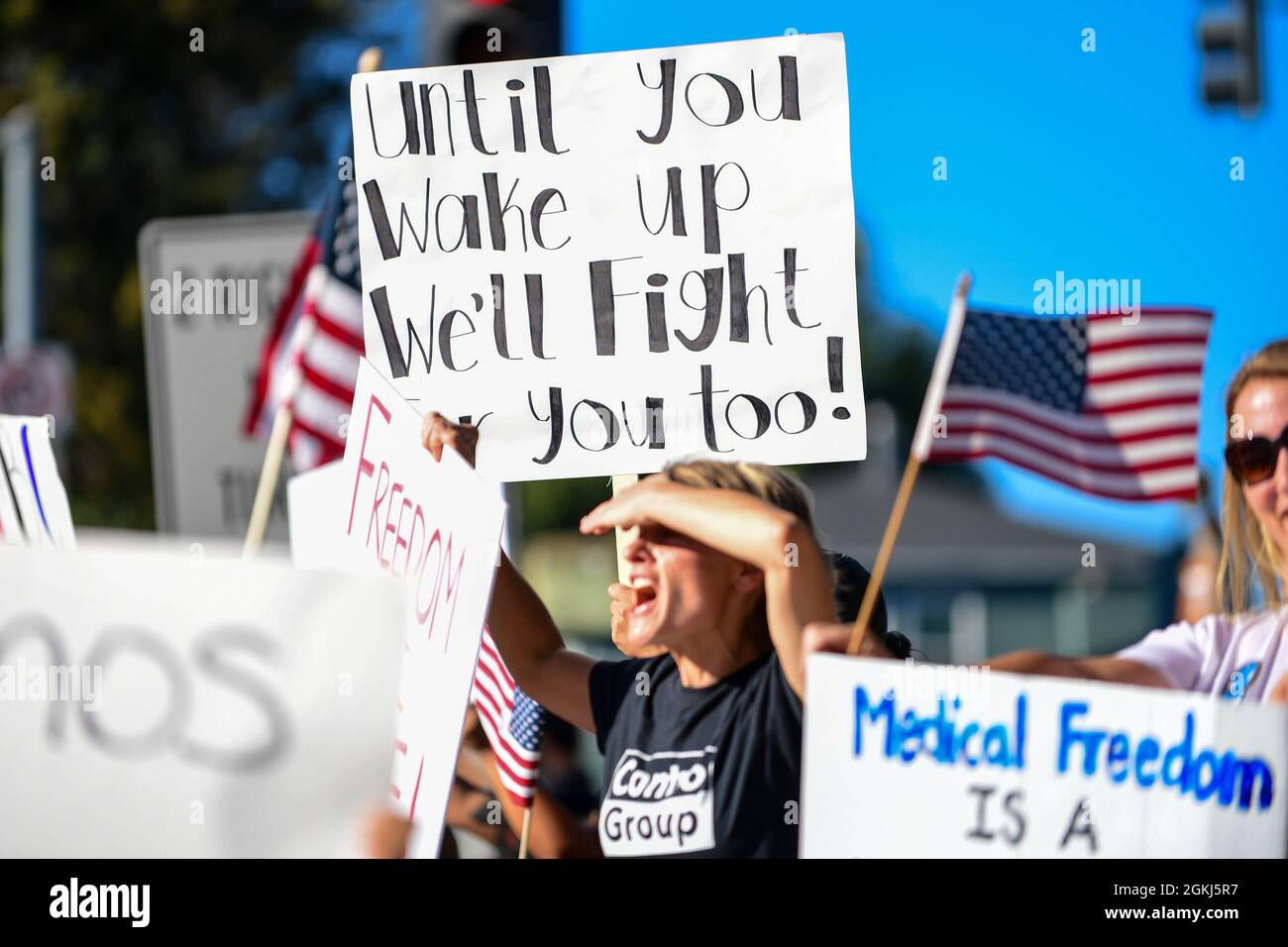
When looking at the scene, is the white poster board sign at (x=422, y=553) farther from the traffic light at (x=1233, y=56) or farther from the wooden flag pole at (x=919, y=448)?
the traffic light at (x=1233, y=56)

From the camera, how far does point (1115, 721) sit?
3164 mm

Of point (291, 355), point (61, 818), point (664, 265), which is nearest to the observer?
point (61, 818)

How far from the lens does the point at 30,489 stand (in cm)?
365

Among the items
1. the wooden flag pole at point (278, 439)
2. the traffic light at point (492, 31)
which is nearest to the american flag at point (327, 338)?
the wooden flag pole at point (278, 439)

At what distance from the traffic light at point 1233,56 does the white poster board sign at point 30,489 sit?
4.16 meters

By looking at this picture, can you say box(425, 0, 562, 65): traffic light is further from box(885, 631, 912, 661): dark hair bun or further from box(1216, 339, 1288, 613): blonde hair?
box(1216, 339, 1288, 613): blonde hair

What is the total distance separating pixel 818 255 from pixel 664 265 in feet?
0.98

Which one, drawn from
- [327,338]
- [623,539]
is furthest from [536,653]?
[327,338]

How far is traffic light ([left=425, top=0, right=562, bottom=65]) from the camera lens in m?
3.88

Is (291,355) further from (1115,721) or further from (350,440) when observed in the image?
(1115,721)

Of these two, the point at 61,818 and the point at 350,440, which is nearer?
the point at 61,818

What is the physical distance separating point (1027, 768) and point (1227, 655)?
0.41 meters

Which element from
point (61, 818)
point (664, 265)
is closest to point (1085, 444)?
point (664, 265)

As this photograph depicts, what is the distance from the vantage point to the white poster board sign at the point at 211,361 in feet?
17.6
